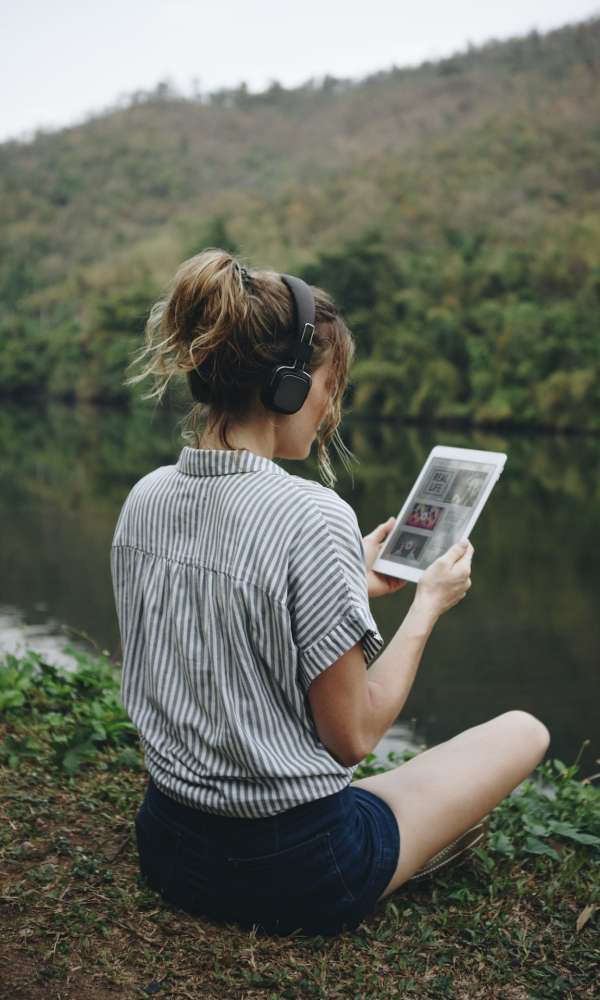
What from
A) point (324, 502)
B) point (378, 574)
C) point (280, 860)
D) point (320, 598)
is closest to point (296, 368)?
point (324, 502)

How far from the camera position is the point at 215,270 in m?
1.62

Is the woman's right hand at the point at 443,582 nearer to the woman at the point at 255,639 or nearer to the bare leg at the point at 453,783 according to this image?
the woman at the point at 255,639

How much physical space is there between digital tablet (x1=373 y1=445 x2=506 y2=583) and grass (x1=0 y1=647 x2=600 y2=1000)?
73 cm

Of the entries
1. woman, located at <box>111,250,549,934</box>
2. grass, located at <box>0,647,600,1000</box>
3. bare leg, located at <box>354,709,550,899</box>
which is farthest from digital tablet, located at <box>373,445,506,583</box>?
grass, located at <box>0,647,600,1000</box>

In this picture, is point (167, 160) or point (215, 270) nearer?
point (215, 270)

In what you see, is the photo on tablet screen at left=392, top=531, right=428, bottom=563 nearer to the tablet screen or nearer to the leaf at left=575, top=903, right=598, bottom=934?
the tablet screen

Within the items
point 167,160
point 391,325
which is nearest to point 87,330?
point 391,325

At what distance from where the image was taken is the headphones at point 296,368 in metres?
1.63

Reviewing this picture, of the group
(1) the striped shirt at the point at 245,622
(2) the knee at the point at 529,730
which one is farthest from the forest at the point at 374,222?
(2) the knee at the point at 529,730

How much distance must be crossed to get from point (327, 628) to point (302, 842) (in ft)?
1.32

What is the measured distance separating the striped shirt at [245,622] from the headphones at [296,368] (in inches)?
4.1

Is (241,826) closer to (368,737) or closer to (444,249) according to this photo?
(368,737)

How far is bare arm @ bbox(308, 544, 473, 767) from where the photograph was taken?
5.26ft

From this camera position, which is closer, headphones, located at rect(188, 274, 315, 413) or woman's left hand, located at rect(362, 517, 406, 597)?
headphones, located at rect(188, 274, 315, 413)
